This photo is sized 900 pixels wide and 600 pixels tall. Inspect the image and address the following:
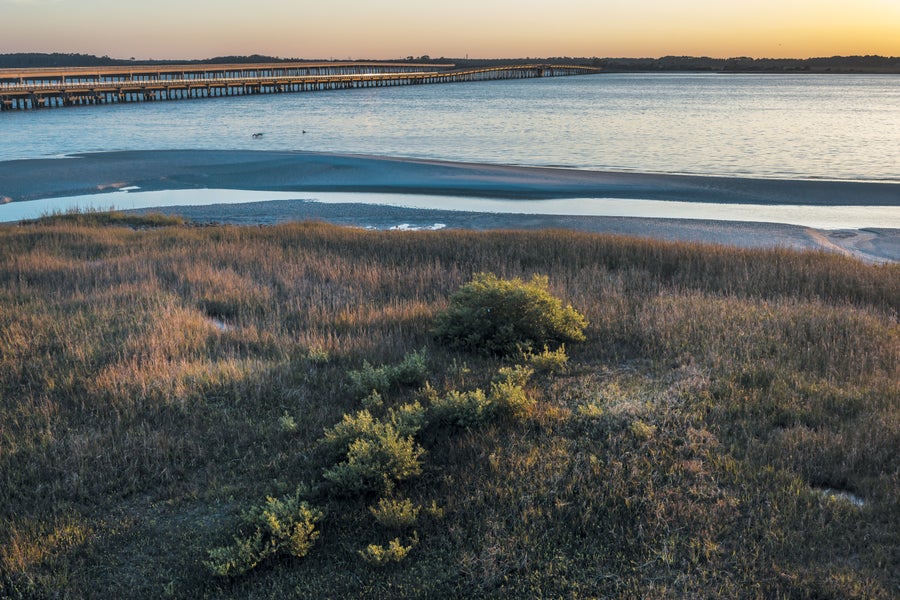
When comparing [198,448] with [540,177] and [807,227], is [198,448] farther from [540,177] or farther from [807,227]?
[540,177]

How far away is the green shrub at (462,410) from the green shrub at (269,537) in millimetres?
1577

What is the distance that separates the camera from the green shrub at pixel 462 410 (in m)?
5.90

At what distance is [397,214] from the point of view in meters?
21.9

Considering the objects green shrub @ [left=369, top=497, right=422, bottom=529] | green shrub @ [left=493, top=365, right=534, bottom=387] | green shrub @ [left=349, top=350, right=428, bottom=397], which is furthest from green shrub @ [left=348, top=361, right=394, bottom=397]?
green shrub @ [left=369, top=497, right=422, bottom=529]

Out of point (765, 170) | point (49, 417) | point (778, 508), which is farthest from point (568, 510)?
point (765, 170)

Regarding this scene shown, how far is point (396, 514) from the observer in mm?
4586

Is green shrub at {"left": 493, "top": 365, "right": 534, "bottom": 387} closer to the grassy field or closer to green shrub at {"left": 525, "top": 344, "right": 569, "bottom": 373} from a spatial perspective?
the grassy field

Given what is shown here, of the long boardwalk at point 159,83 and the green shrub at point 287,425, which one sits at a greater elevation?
the long boardwalk at point 159,83

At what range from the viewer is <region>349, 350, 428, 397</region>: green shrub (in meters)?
6.75

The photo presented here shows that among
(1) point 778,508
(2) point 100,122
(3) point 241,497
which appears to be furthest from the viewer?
(2) point 100,122

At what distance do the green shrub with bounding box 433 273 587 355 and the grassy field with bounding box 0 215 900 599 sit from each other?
31cm

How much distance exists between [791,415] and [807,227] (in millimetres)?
15790

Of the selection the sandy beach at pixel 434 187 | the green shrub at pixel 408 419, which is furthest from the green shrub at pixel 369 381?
the sandy beach at pixel 434 187

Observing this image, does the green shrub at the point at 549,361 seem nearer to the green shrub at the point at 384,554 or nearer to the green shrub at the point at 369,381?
the green shrub at the point at 369,381
